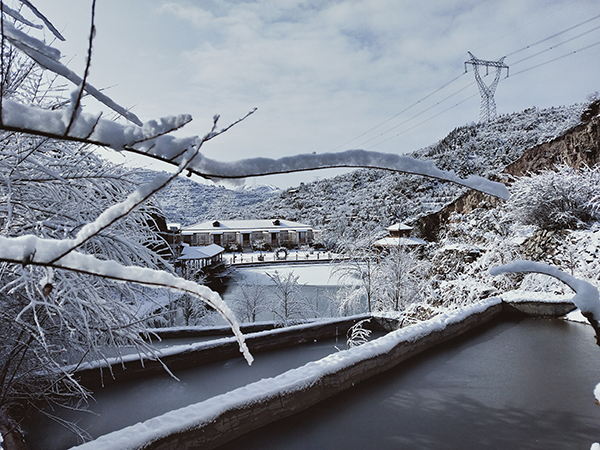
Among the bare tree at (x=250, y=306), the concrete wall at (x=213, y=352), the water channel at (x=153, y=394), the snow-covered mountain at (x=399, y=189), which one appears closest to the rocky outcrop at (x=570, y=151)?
the snow-covered mountain at (x=399, y=189)

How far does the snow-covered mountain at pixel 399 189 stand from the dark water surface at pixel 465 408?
45.0 ft

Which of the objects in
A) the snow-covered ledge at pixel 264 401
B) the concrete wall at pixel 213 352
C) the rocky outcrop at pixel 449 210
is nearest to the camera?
the snow-covered ledge at pixel 264 401

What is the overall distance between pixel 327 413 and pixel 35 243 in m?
3.88

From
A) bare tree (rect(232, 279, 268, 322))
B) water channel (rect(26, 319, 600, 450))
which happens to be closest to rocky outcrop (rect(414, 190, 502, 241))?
water channel (rect(26, 319, 600, 450))

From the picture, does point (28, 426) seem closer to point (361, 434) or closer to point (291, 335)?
point (361, 434)

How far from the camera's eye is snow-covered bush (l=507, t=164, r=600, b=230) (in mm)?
8164

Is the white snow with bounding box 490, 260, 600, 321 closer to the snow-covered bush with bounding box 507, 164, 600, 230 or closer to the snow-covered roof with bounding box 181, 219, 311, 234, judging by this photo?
the snow-covered bush with bounding box 507, 164, 600, 230

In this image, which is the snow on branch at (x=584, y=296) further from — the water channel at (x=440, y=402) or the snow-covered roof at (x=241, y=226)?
the snow-covered roof at (x=241, y=226)

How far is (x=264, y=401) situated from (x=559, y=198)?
8.93 meters

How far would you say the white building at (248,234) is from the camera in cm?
3419

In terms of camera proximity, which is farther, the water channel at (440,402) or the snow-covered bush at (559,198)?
the snow-covered bush at (559,198)

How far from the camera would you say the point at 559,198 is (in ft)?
27.6

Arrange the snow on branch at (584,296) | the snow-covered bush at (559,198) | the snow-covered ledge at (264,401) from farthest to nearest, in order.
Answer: the snow-covered bush at (559,198) → the snow-covered ledge at (264,401) → the snow on branch at (584,296)

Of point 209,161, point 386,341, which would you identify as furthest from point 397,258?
point 209,161
